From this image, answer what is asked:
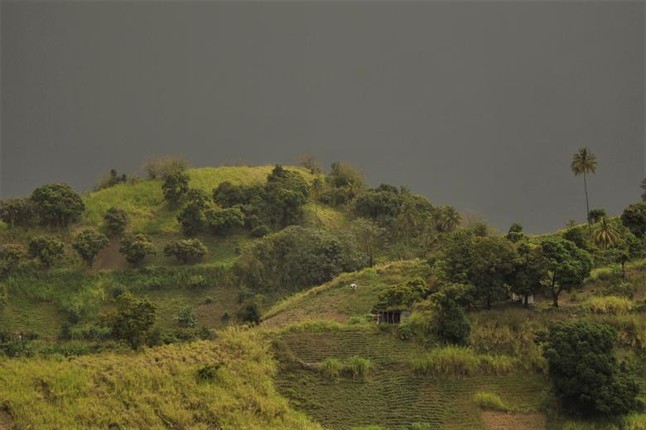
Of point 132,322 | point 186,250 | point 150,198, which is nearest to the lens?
point 132,322

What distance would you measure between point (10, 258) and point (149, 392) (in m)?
35.9

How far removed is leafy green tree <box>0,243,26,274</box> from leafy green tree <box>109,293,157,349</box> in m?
30.0

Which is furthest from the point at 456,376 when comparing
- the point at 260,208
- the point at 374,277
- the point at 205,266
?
the point at 260,208

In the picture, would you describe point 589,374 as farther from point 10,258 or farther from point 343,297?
point 10,258

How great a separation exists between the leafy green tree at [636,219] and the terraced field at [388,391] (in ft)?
74.2

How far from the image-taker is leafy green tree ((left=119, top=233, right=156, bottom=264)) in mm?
63656

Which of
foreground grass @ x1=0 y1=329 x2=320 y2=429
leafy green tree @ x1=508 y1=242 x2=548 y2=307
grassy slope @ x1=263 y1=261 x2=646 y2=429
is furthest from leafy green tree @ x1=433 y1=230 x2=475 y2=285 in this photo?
foreground grass @ x1=0 y1=329 x2=320 y2=429

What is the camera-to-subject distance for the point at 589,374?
31.3 metres

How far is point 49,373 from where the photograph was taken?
28.7m

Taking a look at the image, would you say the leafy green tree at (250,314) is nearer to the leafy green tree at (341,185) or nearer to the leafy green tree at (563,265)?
the leafy green tree at (563,265)

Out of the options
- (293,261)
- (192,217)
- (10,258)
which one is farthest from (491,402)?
(10,258)

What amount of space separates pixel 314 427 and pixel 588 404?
43.5ft

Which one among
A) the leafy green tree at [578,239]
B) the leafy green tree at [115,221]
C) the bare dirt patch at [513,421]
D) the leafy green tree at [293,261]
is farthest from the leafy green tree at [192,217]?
the bare dirt patch at [513,421]

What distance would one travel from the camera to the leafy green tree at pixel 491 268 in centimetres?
4134
